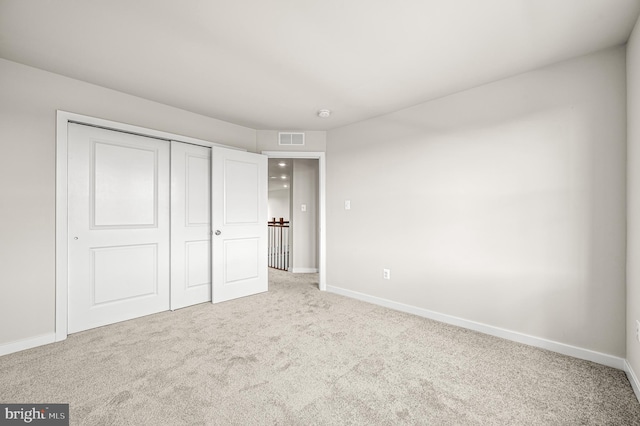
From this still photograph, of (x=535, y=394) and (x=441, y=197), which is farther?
(x=441, y=197)

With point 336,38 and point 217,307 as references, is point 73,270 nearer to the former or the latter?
point 217,307

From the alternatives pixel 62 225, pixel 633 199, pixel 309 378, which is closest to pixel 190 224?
pixel 62 225

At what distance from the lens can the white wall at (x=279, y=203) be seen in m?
9.36

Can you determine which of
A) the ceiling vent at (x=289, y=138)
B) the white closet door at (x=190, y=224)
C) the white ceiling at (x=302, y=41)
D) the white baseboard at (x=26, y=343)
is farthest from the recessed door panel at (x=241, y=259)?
the white ceiling at (x=302, y=41)

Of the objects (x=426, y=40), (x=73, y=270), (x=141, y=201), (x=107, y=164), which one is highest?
(x=426, y=40)

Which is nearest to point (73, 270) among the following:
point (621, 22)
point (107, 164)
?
point (107, 164)

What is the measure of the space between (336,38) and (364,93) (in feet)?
3.17

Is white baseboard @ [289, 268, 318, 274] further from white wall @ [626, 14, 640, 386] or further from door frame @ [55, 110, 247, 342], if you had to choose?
white wall @ [626, 14, 640, 386]

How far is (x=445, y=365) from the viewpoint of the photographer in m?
2.04

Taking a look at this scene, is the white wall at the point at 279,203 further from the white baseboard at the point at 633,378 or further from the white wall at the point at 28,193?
the white baseboard at the point at 633,378

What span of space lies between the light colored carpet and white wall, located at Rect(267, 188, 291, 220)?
6.71 meters

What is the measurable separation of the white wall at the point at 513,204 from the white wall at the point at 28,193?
3268 mm

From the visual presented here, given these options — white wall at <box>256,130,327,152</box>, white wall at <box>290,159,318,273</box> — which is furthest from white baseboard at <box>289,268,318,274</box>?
white wall at <box>256,130,327,152</box>

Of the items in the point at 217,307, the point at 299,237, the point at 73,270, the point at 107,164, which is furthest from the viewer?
the point at 299,237
